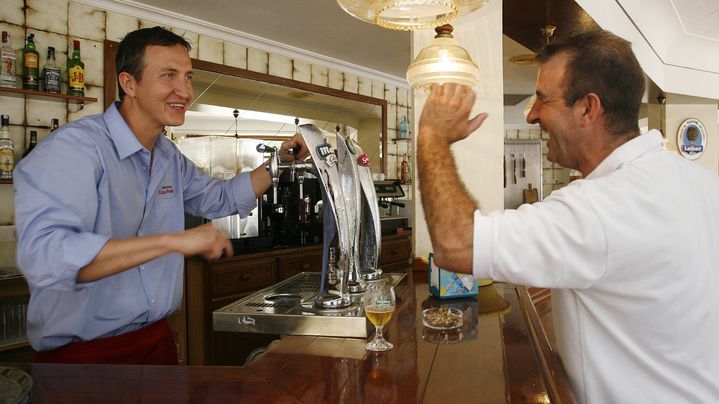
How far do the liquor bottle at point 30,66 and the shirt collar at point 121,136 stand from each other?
6.80 ft

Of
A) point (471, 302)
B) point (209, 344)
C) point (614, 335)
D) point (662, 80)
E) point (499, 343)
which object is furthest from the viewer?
point (662, 80)

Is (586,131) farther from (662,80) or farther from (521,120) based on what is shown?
(521,120)

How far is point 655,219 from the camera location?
0.95 m

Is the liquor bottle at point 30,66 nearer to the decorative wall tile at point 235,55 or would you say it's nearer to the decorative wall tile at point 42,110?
the decorative wall tile at point 42,110

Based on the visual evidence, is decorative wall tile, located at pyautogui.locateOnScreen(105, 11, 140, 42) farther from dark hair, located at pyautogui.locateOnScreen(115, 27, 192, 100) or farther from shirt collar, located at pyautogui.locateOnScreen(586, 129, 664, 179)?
shirt collar, located at pyautogui.locateOnScreen(586, 129, 664, 179)

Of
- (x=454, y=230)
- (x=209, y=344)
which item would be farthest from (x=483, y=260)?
(x=209, y=344)

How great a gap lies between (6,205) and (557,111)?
11.3 feet

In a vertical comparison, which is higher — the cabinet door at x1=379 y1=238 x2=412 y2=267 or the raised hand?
the raised hand

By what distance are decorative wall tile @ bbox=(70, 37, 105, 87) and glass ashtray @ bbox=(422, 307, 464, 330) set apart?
3.19 metres

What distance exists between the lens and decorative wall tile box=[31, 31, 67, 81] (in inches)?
130

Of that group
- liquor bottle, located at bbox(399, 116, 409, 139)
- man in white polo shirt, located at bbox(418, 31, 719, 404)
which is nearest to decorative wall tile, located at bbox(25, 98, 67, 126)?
man in white polo shirt, located at bbox(418, 31, 719, 404)

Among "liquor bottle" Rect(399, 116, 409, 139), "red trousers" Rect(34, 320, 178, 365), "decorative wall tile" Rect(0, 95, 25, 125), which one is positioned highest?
"liquor bottle" Rect(399, 116, 409, 139)

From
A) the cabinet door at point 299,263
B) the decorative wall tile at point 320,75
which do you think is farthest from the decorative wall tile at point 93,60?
the decorative wall tile at point 320,75

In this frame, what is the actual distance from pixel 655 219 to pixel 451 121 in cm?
48
